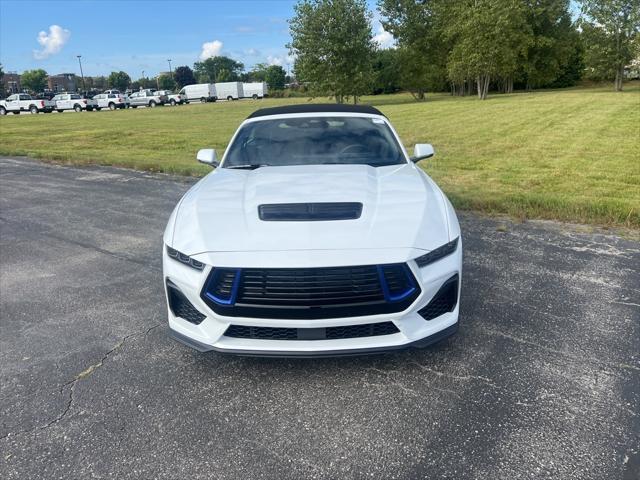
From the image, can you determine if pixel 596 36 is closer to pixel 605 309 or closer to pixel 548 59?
pixel 548 59

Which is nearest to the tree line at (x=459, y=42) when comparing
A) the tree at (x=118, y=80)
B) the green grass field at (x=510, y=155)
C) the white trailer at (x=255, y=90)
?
the green grass field at (x=510, y=155)

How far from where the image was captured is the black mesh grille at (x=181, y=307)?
2805 millimetres

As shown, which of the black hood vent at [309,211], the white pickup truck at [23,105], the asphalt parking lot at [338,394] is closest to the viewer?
the asphalt parking lot at [338,394]

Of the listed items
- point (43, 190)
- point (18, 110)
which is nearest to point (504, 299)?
point (43, 190)

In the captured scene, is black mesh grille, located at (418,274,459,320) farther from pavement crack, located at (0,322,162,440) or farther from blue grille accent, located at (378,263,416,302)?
pavement crack, located at (0,322,162,440)

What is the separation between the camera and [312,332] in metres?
2.61

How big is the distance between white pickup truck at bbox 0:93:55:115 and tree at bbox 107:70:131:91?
9166 centimetres

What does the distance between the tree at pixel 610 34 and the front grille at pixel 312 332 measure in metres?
46.3

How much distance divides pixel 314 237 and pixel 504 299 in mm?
1973

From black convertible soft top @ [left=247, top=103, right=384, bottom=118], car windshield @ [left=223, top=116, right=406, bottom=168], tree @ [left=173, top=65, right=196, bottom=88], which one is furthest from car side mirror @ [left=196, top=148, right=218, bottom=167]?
tree @ [left=173, top=65, right=196, bottom=88]

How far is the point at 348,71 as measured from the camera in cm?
3625

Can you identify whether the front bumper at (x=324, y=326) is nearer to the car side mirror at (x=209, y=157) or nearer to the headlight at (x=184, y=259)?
the headlight at (x=184, y=259)

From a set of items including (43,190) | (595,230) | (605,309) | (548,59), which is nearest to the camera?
(605,309)

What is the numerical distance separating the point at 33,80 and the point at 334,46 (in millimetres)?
120704
